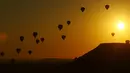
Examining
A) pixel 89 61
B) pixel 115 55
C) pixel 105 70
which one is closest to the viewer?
pixel 105 70

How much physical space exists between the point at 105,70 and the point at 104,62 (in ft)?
10.2

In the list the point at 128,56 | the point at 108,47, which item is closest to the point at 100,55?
the point at 108,47

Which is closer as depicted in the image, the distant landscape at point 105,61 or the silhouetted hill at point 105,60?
the silhouetted hill at point 105,60

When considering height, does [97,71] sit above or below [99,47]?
below

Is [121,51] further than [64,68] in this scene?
No

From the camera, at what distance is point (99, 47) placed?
66.0 metres

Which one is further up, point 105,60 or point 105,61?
point 105,60

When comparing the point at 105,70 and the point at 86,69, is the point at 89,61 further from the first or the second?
the point at 105,70

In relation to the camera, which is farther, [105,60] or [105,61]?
[105,60]

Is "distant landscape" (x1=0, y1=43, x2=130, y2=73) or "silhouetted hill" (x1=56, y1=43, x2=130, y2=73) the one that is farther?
"distant landscape" (x1=0, y1=43, x2=130, y2=73)

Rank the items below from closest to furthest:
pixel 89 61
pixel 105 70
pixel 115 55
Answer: pixel 105 70 < pixel 115 55 < pixel 89 61

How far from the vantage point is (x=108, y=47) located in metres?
62.5

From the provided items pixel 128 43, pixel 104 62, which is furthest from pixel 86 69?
pixel 128 43

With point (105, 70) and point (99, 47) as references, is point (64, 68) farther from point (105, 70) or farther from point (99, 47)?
point (105, 70)
